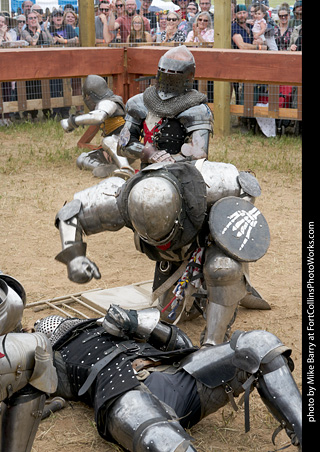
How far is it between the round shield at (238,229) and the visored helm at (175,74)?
5.14ft

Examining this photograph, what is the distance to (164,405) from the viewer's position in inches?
114


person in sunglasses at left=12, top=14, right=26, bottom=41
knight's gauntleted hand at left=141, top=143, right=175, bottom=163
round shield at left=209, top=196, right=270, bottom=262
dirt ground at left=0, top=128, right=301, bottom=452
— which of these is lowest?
dirt ground at left=0, top=128, right=301, bottom=452

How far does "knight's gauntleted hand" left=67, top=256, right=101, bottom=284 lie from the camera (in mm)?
3512

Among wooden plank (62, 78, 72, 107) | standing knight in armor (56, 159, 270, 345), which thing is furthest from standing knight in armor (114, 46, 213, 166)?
wooden plank (62, 78, 72, 107)

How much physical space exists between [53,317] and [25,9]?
809 centimetres

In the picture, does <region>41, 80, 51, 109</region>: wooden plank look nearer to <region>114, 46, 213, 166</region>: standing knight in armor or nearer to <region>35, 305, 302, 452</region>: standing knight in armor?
<region>114, 46, 213, 166</region>: standing knight in armor

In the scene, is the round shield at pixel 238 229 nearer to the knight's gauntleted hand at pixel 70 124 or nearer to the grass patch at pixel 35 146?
the knight's gauntleted hand at pixel 70 124

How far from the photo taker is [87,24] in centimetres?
995

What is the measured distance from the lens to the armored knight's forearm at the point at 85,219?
361cm

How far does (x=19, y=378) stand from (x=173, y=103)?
2.98 m

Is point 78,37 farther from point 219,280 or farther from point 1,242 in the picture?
point 219,280

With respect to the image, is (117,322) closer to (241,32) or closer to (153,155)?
(153,155)

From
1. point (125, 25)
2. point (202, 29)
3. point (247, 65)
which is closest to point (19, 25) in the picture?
point (125, 25)
